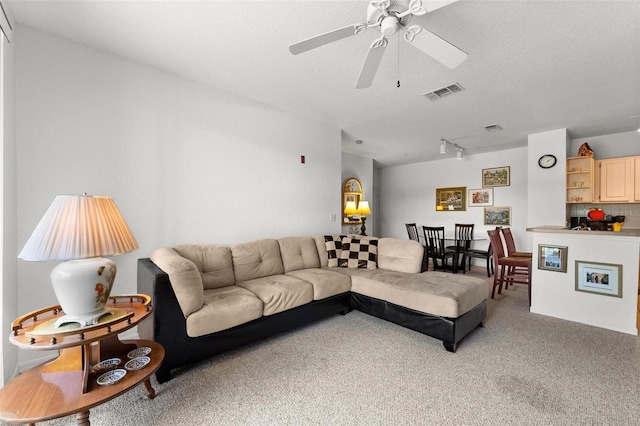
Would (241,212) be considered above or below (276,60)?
below

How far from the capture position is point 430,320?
7.69ft

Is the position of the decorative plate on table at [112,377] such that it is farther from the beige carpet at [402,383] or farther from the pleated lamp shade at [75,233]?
the pleated lamp shade at [75,233]

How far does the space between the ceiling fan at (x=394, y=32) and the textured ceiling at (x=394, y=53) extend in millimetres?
359

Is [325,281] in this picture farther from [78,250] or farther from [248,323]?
[78,250]

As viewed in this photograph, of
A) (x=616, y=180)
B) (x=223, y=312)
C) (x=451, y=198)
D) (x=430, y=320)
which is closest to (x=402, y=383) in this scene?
(x=430, y=320)

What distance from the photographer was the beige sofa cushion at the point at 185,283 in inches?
73.9

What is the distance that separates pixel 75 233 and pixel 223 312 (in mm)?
1088

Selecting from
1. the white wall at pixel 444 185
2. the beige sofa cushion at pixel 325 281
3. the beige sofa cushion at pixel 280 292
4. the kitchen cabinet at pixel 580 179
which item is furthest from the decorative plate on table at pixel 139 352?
the white wall at pixel 444 185

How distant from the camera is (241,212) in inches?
127

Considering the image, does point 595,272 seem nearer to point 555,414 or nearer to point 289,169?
point 555,414

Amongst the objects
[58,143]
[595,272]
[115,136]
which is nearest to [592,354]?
[595,272]

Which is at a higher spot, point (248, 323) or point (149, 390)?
point (248, 323)

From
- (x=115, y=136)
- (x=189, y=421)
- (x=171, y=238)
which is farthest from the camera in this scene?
(x=171, y=238)

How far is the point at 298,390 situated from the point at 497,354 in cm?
167
